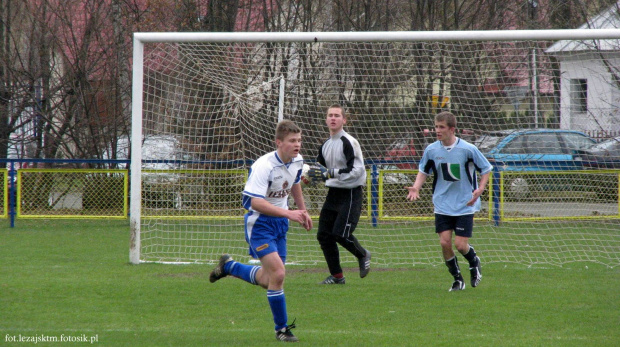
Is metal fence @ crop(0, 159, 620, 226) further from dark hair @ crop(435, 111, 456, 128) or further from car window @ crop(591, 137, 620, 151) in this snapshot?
dark hair @ crop(435, 111, 456, 128)

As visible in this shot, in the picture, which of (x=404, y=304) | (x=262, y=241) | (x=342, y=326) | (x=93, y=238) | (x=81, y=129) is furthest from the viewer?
(x=81, y=129)

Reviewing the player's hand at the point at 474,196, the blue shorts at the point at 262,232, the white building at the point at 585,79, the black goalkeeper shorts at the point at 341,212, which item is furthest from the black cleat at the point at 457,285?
the white building at the point at 585,79

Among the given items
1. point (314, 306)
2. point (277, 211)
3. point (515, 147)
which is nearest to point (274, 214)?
point (277, 211)

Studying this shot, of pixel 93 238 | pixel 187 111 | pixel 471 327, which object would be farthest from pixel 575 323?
pixel 93 238

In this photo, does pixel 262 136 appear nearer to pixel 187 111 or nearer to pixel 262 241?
pixel 187 111

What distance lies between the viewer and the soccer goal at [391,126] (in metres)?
9.82

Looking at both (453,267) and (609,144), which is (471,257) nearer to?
(453,267)

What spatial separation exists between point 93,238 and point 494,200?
710cm

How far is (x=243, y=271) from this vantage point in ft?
18.5

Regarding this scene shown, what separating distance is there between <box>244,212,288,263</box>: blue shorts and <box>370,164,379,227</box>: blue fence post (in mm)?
7688

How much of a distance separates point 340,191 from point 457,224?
51.4 inches

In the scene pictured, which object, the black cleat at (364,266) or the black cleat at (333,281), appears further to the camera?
the black cleat at (333,281)

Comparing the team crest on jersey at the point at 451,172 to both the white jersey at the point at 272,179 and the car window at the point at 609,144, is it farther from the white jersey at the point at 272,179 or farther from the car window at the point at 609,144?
the car window at the point at 609,144

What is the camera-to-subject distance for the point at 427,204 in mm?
12625
